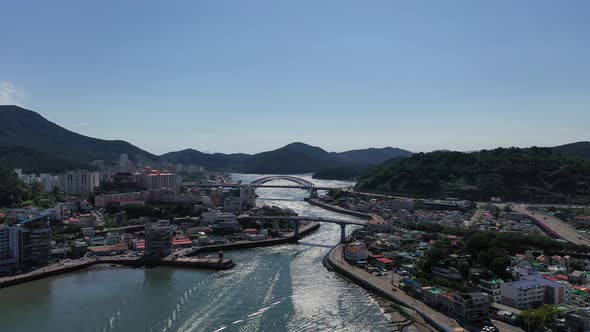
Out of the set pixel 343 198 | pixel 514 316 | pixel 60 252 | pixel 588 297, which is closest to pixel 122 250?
pixel 60 252

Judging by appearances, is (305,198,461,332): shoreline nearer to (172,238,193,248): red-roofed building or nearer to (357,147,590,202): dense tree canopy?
(172,238,193,248): red-roofed building

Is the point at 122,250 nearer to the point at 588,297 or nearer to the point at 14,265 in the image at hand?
the point at 14,265

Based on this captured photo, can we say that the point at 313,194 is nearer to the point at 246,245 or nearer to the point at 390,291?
the point at 246,245

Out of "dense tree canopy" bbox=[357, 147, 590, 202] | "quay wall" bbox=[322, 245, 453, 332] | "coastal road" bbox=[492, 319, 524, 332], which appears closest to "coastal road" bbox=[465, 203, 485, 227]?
"dense tree canopy" bbox=[357, 147, 590, 202]

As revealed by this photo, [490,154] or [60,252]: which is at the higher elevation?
[490,154]

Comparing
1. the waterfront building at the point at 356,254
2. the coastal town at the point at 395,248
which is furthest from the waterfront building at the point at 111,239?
the waterfront building at the point at 356,254

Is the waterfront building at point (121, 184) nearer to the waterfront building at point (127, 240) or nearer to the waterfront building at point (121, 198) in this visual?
the waterfront building at point (121, 198)
